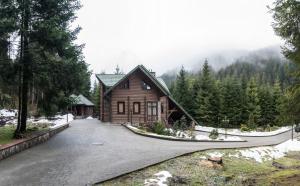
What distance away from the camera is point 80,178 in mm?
10812

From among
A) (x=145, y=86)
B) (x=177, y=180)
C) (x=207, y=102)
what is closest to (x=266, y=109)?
(x=207, y=102)

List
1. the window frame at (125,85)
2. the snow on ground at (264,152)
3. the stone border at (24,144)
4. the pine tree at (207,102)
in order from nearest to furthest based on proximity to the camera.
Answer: the stone border at (24,144) < the snow on ground at (264,152) < the window frame at (125,85) < the pine tree at (207,102)

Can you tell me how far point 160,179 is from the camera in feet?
36.3

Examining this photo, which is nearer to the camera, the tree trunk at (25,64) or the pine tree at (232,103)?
the tree trunk at (25,64)

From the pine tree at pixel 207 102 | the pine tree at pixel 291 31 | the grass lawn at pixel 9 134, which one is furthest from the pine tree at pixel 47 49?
the pine tree at pixel 207 102

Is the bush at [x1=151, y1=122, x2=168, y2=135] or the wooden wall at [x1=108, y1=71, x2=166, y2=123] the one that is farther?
the wooden wall at [x1=108, y1=71, x2=166, y2=123]

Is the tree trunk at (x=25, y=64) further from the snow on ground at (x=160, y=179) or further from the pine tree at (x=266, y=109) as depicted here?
the pine tree at (x=266, y=109)

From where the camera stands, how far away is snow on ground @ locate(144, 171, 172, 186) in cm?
1055

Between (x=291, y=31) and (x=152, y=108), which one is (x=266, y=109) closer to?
(x=152, y=108)

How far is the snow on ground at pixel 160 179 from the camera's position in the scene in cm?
1055

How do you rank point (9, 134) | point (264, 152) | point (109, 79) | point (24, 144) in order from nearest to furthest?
1. point (24, 144)
2. point (264, 152)
3. point (9, 134)
4. point (109, 79)

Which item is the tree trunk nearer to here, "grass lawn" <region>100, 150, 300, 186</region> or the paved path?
the paved path

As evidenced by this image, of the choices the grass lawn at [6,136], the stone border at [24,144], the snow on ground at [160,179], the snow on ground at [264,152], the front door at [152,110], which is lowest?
the snow on ground at [264,152]

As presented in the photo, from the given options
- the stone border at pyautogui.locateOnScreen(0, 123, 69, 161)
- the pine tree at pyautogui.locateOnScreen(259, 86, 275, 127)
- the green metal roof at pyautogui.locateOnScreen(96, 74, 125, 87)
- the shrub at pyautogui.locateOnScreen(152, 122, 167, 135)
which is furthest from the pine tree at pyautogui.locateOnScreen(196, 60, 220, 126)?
the stone border at pyautogui.locateOnScreen(0, 123, 69, 161)
